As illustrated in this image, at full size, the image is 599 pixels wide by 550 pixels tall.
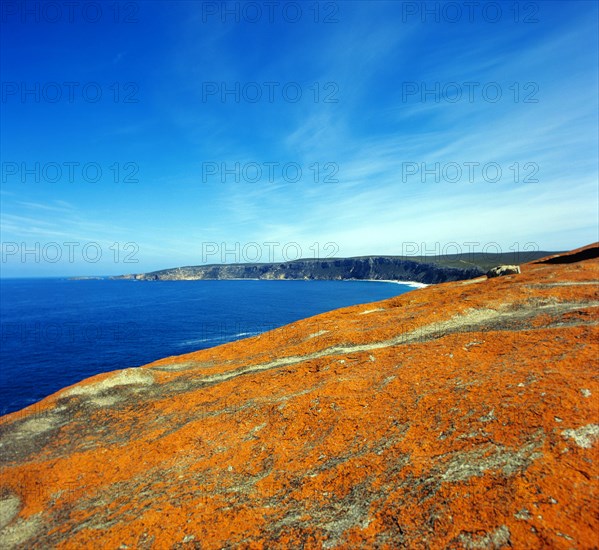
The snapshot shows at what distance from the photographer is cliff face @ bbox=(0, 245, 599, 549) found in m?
9.04

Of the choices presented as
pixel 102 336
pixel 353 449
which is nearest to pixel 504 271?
pixel 353 449

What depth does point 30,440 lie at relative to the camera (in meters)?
22.2

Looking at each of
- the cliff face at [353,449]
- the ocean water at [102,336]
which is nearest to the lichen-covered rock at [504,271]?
the cliff face at [353,449]

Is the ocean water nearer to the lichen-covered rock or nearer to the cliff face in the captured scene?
the cliff face

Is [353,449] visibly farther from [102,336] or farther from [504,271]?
[102,336]

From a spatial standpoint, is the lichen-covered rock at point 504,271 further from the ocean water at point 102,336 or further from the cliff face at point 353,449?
the ocean water at point 102,336

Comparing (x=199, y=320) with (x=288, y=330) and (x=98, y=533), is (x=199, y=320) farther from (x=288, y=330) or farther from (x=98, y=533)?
(x=98, y=533)

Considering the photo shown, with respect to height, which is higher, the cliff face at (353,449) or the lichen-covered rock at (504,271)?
the lichen-covered rock at (504,271)

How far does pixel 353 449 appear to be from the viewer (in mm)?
12891

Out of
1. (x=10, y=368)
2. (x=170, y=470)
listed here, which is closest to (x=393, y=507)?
(x=170, y=470)

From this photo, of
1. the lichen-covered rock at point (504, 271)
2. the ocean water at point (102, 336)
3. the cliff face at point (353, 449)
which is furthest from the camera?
the ocean water at point (102, 336)

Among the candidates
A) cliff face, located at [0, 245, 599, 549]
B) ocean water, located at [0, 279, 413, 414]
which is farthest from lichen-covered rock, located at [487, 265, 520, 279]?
ocean water, located at [0, 279, 413, 414]

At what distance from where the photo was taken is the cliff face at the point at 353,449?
9.04m

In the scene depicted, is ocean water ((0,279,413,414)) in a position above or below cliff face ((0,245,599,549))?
below
